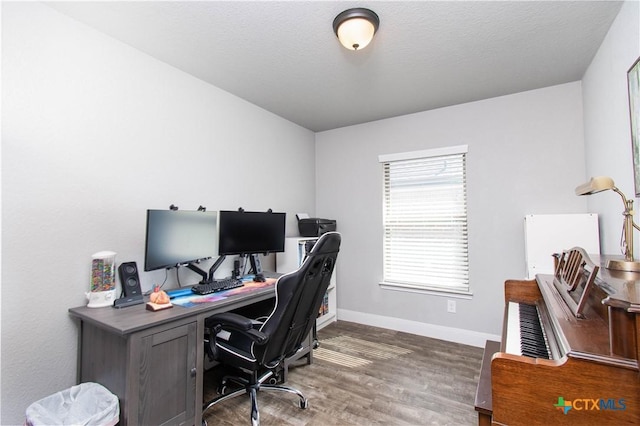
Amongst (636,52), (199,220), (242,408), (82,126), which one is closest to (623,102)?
(636,52)

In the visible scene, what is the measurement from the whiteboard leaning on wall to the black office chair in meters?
1.80

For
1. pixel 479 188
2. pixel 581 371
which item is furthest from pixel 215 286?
pixel 479 188

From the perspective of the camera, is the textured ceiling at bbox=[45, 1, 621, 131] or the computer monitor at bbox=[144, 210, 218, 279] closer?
the textured ceiling at bbox=[45, 1, 621, 131]

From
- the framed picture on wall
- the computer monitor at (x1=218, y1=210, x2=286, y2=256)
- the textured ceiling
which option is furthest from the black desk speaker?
the framed picture on wall

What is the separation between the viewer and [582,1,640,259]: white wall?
164cm

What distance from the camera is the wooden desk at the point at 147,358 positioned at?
143 centimetres

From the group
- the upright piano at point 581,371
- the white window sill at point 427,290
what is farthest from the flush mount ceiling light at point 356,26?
the white window sill at point 427,290

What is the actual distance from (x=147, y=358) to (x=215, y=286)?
28.7 inches

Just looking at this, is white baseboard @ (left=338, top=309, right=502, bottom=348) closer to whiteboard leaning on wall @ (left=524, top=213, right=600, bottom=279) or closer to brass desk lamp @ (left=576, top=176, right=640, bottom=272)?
whiteboard leaning on wall @ (left=524, top=213, right=600, bottom=279)

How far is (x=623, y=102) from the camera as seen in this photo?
5.69 feet

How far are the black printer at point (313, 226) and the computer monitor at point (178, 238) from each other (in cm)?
132

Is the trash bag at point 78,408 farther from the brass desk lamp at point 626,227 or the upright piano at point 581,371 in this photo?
the brass desk lamp at point 626,227

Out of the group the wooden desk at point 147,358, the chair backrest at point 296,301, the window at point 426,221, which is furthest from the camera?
the window at point 426,221

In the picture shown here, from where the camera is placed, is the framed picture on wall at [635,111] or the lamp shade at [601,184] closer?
the lamp shade at [601,184]
